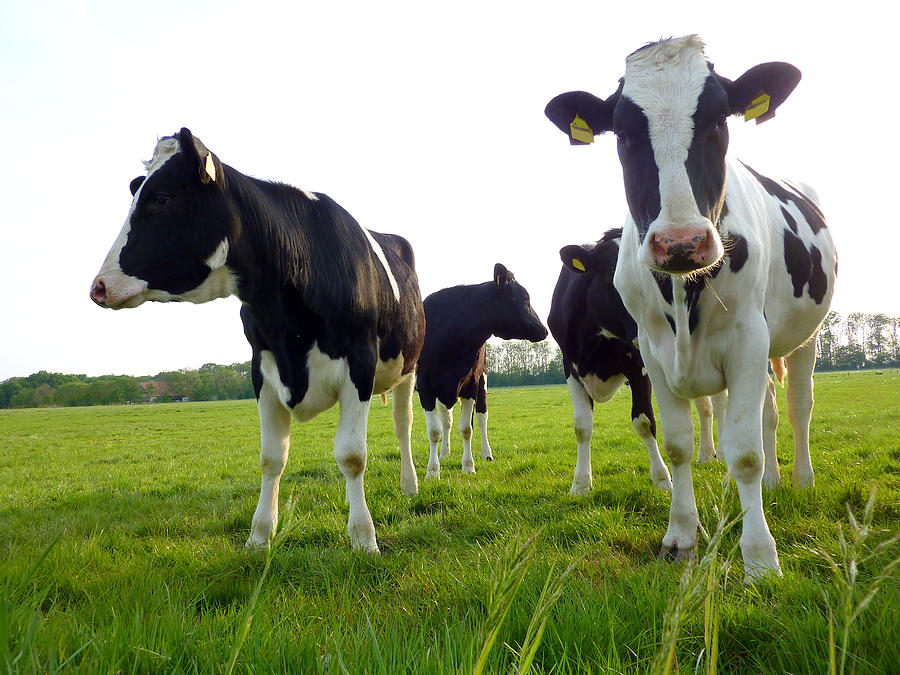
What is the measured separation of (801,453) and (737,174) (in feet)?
9.01

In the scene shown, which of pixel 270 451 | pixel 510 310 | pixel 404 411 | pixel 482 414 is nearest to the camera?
pixel 270 451

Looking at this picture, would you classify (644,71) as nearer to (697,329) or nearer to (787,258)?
(697,329)

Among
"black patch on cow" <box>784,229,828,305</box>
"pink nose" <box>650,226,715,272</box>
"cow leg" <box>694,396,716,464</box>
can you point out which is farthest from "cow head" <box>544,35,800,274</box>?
"cow leg" <box>694,396,716,464</box>

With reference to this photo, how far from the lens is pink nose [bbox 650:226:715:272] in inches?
93.6

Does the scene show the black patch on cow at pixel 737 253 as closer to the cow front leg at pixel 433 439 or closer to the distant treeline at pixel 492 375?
the cow front leg at pixel 433 439

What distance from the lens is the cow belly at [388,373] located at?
485cm

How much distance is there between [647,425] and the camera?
5.60 meters

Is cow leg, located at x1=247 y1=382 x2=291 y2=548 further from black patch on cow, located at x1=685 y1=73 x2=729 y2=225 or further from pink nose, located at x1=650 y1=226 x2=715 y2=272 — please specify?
black patch on cow, located at x1=685 y1=73 x2=729 y2=225

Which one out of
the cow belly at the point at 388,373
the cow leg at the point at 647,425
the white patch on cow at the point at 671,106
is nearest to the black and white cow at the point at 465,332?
the cow belly at the point at 388,373

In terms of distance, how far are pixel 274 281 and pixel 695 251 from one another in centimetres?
271

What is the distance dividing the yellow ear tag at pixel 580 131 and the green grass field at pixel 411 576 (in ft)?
7.35

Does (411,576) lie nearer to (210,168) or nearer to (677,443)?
(677,443)

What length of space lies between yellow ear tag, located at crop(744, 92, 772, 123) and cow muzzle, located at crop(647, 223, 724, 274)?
49.6 inches

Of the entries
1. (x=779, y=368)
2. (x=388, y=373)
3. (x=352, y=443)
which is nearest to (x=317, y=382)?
(x=352, y=443)
